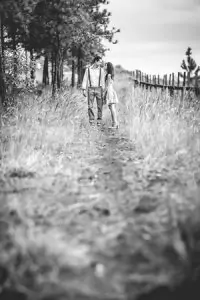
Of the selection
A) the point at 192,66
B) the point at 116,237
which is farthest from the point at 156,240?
the point at 192,66

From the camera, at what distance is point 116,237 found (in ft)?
7.80

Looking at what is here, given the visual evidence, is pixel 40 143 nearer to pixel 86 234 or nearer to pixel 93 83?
pixel 86 234

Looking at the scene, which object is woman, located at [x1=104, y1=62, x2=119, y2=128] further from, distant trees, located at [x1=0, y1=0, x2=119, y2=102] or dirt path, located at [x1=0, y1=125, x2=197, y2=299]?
dirt path, located at [x1=0, y1=125, x2=197, y2=299]

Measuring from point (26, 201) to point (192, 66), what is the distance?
115 feet

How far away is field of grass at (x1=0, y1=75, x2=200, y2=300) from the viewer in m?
1.95

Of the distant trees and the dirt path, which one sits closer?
the dirt path

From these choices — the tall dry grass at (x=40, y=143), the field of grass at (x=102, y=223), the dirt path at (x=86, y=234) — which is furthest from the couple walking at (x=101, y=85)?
the dirt path at (x=86, y=234)

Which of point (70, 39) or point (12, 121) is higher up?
point (70, 39)

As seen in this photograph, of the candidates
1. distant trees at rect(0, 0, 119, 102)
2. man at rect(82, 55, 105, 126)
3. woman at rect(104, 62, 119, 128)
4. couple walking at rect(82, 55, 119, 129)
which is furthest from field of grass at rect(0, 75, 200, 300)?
man at rect(82, 55, 105, 126)

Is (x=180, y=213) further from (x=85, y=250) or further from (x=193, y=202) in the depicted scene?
(x=85, y=250)

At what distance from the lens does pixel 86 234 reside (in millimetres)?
2398

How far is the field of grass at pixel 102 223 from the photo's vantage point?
6.41 ft

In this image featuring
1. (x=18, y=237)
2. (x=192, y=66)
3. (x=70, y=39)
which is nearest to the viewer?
(x=18, y=237)

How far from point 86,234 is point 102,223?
10.1 inches
